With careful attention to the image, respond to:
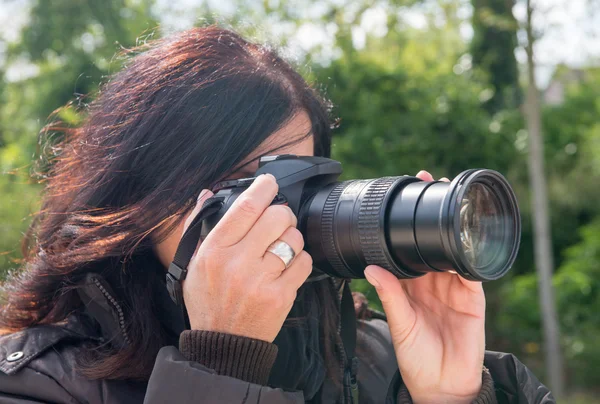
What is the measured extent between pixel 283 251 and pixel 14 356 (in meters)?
0.50

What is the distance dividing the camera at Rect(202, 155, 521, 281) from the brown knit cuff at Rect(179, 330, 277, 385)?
19 cm

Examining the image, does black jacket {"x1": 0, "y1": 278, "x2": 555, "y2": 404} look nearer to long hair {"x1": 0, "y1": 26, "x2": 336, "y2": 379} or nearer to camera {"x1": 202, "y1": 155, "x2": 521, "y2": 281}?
long hair {"x1": 0, "y1": 26, "x2": 336, "y2": 379}

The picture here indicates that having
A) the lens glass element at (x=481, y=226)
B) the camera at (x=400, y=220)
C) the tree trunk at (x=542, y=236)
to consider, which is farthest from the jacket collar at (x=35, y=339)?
the tree trunk at (x=542, y=236)

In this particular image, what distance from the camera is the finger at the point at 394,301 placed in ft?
3.79

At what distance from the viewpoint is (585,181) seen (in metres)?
6.76

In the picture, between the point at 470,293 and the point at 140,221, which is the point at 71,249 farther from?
the point at 470,293

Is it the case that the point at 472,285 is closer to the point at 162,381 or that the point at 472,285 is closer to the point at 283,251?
the point at 283,251

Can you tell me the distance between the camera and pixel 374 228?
1118mm

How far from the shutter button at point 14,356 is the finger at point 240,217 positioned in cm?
40

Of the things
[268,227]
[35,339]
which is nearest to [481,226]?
[268,227]

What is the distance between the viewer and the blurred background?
424cm

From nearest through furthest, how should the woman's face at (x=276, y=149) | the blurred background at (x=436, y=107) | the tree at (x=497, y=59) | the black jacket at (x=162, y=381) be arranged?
the black jacket at (x=162, y=381) → the woman's face at (x=276, y=149) → the blurred background at (x=436, y=107) → the tree at (x=497, y=59)

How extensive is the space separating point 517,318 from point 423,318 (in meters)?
4.10

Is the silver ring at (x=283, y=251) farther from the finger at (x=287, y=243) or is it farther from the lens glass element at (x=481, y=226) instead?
the lens glass element at (x=481, y=226)
